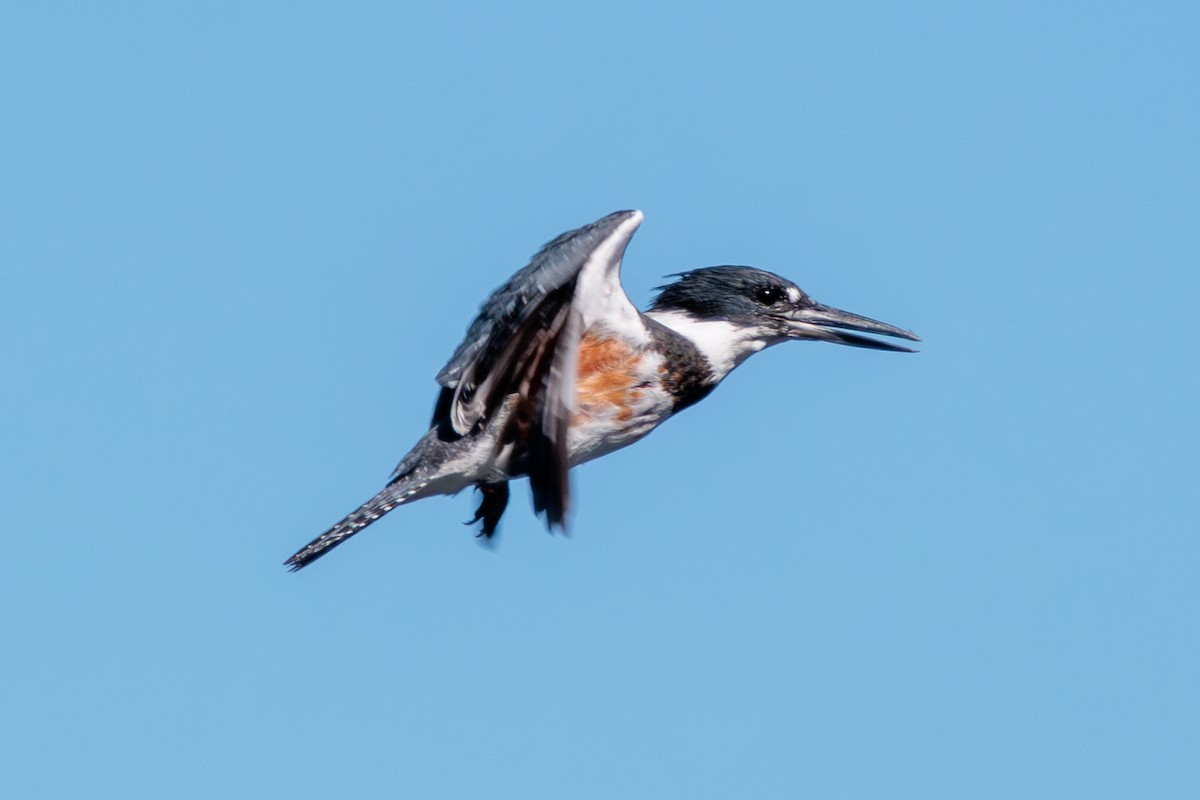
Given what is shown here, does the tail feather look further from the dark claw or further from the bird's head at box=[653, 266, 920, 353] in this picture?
the bird's head at box=[653, 266, 920, 353]

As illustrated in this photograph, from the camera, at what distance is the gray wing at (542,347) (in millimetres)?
6215

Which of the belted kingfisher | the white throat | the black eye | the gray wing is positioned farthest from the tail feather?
the black eye

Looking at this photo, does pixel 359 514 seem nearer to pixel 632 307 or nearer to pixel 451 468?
pixel 451 468

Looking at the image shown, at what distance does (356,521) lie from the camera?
6.95 meters

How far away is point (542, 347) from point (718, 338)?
4.91 ft

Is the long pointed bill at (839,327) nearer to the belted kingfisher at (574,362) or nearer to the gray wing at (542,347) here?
the belted kingfisher at (574,362)

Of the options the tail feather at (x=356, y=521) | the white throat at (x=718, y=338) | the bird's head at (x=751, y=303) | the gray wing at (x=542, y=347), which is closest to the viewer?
the gray wing at (x=542, y=347)

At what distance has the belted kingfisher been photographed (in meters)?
6.30

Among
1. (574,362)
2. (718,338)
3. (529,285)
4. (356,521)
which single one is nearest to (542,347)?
(574,362)

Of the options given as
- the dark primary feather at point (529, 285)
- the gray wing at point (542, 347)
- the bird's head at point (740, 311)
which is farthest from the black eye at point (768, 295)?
the dark primary feather at point (529, 285)

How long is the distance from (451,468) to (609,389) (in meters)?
0.66

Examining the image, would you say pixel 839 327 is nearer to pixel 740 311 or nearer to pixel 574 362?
pixel 740 311

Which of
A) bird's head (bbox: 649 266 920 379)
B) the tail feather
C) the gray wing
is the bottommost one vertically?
the tail feather

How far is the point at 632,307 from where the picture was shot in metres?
7.14
